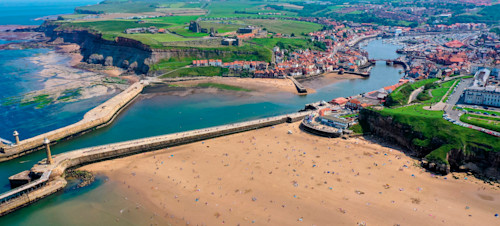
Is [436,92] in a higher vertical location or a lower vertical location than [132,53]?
lower

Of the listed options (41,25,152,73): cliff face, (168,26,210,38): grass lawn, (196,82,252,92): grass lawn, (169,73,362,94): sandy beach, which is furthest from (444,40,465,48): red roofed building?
(41,25,152,73): cliff face

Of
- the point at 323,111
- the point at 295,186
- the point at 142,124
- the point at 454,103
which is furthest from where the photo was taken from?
the point at 323,111

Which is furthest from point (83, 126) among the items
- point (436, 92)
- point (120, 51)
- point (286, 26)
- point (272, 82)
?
point (286, 26)

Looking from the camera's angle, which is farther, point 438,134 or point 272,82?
point 272,82

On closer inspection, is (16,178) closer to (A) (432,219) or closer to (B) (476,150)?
(A) (432,219)

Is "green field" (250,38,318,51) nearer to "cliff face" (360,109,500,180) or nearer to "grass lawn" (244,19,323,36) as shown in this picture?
"grass lawn" (244,19,323,36)

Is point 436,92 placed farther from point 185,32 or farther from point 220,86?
point 185,32

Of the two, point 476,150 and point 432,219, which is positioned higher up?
point 476,150

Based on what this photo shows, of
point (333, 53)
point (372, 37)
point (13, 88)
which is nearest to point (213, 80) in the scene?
point (13, 88)
